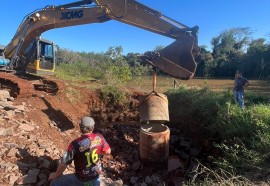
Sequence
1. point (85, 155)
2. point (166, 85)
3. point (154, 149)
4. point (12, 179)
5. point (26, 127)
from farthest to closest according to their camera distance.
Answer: point (166, 85)
point (154, 149)
point (26, 127)
point (12, 179)
point (85, 155)

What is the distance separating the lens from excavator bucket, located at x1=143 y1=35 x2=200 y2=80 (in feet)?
20.1

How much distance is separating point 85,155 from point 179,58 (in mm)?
3306

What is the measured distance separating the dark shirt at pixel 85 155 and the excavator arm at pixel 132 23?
280 centimetres

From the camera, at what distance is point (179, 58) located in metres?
6.32

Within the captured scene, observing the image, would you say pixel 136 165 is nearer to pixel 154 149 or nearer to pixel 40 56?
pixel 154 149

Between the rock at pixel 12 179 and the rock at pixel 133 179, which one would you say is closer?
the rock at pixel 12 179

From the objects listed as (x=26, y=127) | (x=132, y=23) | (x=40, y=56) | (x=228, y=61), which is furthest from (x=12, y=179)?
(x=228, y=61)

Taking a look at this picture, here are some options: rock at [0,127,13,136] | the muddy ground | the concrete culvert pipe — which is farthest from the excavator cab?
the concrete culvert pipe

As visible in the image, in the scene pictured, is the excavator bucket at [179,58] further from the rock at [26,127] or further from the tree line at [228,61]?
the tree line at [228,61]

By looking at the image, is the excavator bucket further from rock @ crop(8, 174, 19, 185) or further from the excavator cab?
the excavator cab

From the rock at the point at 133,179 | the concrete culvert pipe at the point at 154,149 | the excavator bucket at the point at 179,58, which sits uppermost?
the excavator bucket at the point at 179,58

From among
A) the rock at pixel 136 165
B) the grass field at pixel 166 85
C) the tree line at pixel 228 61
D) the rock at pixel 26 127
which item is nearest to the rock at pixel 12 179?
the rock at pixel 26 127

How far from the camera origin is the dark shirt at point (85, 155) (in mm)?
3936

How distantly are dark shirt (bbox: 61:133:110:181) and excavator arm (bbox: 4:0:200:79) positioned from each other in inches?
110
